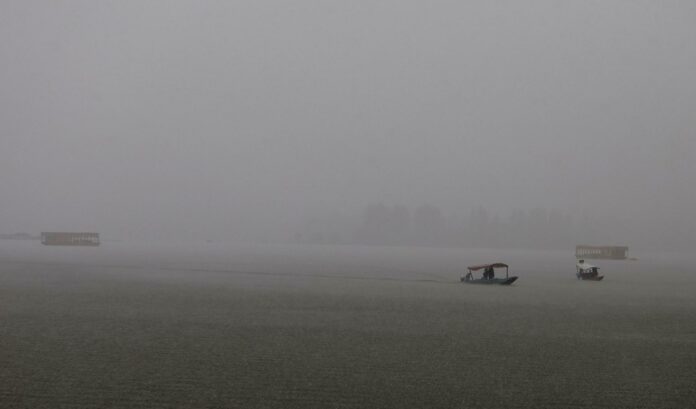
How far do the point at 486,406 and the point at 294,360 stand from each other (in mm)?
6798

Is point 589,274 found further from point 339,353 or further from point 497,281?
point 339,353

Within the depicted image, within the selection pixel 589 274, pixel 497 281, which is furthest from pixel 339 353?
pixel 589 274

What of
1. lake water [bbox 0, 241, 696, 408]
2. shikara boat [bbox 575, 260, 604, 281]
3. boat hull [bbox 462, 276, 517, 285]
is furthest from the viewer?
shikara boat [bbox 575, 260, 604, 281]

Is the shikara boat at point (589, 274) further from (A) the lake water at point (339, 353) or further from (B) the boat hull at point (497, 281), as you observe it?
(A) the lake water at point (339, 353)

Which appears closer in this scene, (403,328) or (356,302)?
(403,328)

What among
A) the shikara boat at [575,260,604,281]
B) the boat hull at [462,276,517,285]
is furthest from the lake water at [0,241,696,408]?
the shikara boat at [575,260,604,281]

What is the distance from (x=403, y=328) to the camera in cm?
2633

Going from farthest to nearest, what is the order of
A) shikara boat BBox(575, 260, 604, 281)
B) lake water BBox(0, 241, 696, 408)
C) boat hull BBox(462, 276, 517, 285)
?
shikara boat BBox(575, 260, 604, 281) < boat hull BBox(462, 276, 517, 285) < lake water BBox(0, 241, 696, 408)

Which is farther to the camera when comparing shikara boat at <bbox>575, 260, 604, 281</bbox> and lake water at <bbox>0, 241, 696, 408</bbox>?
shikara boat at <bbox>575, 260, 604, 281</bbox>

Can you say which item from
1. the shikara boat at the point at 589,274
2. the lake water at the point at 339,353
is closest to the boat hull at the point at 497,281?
the shikara boat at the point at 589,274

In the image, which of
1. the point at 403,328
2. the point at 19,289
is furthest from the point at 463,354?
the point at 19,289

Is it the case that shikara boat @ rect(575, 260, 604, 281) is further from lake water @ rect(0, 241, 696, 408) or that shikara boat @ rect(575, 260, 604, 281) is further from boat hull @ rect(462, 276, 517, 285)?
lake water @ rect(0, 241, 696, 408)

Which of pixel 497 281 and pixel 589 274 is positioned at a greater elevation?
pixel 589 274

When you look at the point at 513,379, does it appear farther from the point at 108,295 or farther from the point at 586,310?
the point at 108,295
